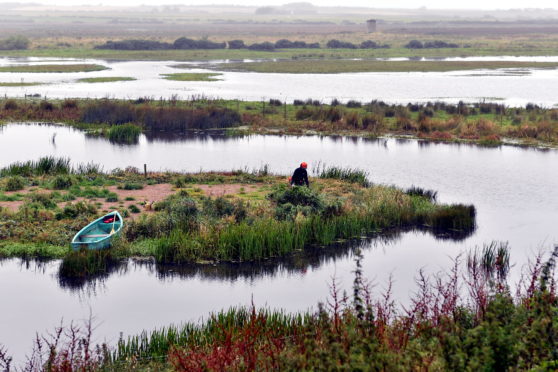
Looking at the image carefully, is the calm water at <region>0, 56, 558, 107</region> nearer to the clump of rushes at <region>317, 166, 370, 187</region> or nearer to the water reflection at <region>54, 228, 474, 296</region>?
the clump of rushes at <region>317, 166, 370, 187</region>

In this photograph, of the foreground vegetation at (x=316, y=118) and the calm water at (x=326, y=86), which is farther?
the calm water at (x=326, y=86)

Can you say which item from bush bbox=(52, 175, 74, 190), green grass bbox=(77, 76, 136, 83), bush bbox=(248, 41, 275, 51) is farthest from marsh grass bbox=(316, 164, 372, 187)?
bush bbox=(248, 41, 275, 51)

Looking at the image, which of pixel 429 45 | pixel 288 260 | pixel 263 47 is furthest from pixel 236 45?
pixel 288 260

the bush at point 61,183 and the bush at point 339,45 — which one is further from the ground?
the bush at point 339,45

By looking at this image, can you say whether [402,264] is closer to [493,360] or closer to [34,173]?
[493,360]

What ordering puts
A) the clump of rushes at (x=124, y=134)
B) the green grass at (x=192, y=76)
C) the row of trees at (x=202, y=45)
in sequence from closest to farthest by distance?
the clump of rushes at (x=124, y=134)
the green grass at (x=192, y=76)
the row of trees at (x=202, y=45)

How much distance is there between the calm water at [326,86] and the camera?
70.0 meters

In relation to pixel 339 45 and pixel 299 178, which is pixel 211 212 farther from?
pixel 339 45

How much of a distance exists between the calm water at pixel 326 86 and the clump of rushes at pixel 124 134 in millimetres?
17824

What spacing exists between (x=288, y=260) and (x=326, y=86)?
57.6 meters

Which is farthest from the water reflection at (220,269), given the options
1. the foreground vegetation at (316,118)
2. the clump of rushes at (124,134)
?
the foreground vegetation at (316,118)

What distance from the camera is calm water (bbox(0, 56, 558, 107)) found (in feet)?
230

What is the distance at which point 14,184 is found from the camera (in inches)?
1268

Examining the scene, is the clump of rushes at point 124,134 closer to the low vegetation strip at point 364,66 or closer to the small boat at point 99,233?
the small boat at point 99,233
